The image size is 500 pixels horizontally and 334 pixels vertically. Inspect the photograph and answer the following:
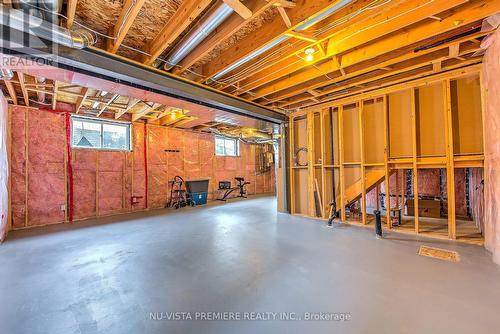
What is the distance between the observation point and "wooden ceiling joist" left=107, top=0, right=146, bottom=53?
1.90m

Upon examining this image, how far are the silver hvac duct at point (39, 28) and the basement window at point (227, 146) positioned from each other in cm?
639

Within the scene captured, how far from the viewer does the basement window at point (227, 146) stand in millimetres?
8634

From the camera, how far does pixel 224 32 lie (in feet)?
7.76

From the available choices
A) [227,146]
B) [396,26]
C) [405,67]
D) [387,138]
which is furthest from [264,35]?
[227,146]

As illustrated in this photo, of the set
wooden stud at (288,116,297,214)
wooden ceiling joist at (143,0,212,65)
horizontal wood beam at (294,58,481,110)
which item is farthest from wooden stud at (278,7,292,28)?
wooden stud at (288,116,297,214)

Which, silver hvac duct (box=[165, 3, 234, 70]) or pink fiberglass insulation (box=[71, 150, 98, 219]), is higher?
silver hvac duct (box=[165, 3, 234, 70])

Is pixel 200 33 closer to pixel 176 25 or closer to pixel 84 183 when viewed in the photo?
pixel 176 25

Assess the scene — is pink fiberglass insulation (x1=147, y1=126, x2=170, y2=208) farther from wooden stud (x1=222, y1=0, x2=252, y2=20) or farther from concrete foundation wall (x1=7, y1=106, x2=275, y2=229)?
wooden stud (x1=222, y1=0, x2=252, y2=20)

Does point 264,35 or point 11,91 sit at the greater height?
point 264,35

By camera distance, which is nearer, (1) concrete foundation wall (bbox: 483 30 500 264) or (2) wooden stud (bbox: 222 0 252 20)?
(2) wooden stud (bbox: 222 0 252 20)

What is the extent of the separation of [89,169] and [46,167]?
31.5 inches

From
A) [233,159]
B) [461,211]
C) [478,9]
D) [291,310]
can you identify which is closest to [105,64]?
[291,310]
